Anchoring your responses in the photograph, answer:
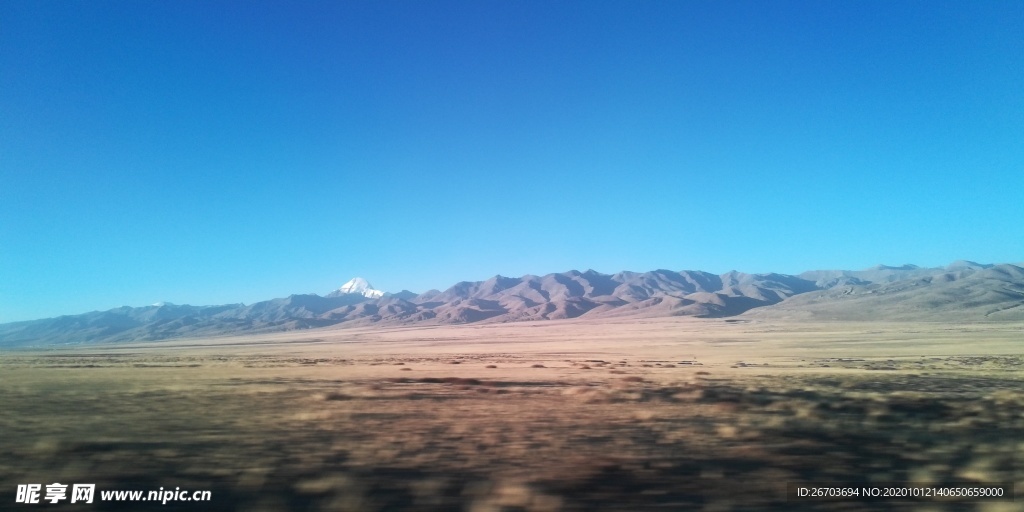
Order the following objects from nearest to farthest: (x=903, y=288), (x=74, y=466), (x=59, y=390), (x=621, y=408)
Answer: (x=74, y=466), (x=621, y=408), (x=59, y=390), (x=903, y=288)

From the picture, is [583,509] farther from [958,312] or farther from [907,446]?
[958,312]

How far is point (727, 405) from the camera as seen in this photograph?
15.7 m

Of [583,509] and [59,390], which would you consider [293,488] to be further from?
[59,390]

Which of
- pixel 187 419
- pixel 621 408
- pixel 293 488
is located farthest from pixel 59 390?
pixel 621 408

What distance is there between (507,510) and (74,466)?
24.2 ft

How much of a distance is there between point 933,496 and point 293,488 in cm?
907

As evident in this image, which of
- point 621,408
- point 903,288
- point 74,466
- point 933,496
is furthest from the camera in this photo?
point 903,288

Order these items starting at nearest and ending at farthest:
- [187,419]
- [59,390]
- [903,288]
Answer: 1. [187,419]
2. [59,390]
3. [903,288]

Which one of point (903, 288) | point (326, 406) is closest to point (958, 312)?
point (903, 288)

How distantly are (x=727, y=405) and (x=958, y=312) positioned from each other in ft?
390

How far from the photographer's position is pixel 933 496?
25.7 feet

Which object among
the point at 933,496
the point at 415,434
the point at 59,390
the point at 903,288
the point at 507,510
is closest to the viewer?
the point at 507,510

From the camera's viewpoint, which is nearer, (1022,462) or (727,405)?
(1022,462)

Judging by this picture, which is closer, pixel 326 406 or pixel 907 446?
pixel 907 446
